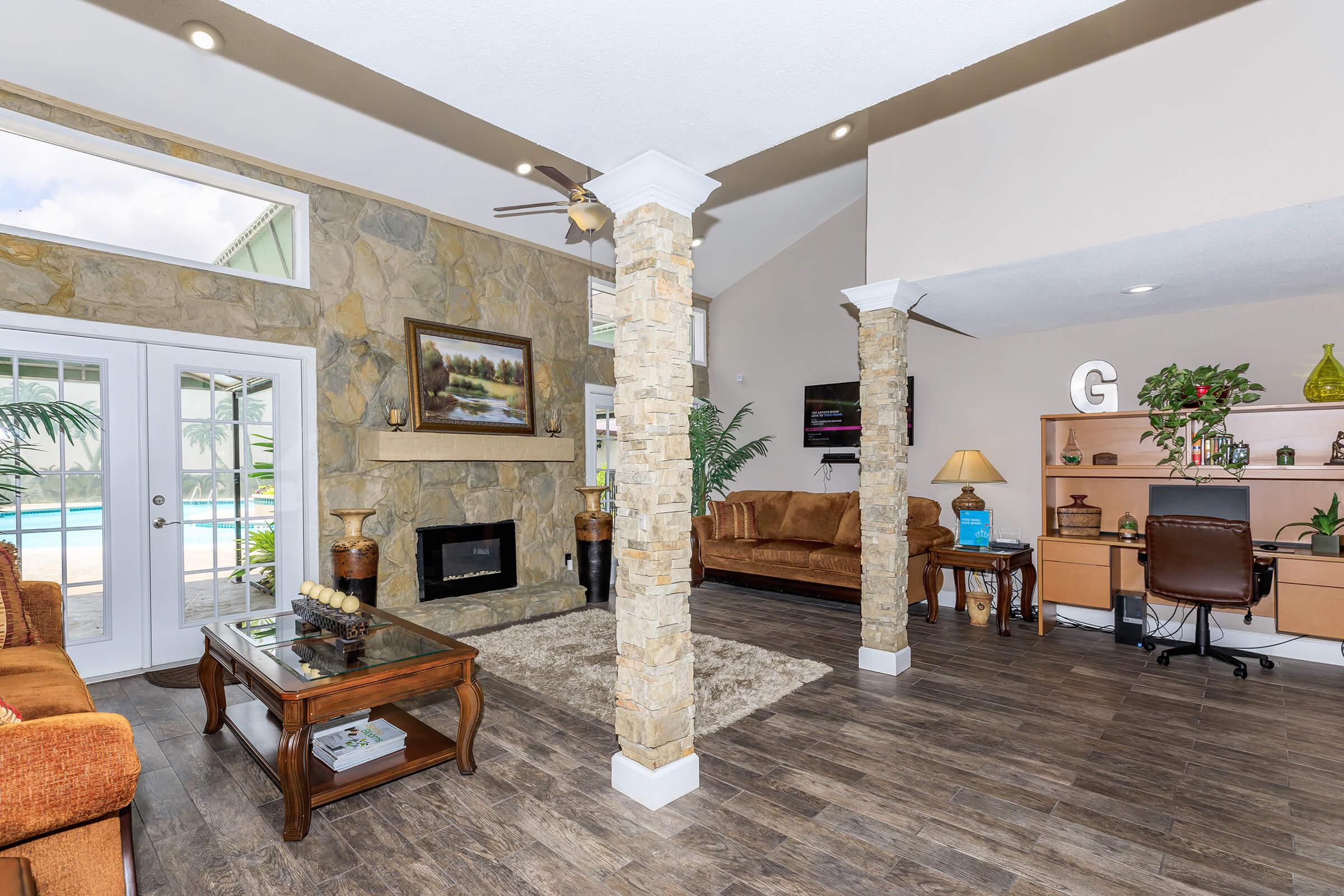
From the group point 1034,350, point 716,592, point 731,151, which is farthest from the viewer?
point 716,592

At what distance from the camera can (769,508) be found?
6.79 metres

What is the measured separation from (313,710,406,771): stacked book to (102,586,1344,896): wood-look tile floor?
0.49 feet

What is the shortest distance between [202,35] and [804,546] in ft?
18.3

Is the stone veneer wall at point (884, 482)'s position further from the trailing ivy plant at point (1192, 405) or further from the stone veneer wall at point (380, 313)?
the stone veneer wall at point (380, 313)

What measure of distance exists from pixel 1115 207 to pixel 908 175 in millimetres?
1158

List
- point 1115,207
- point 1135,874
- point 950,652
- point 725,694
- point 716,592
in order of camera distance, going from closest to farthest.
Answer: point 1135,874, point 1115,207, point 725,694, point 950,652, point 716,592

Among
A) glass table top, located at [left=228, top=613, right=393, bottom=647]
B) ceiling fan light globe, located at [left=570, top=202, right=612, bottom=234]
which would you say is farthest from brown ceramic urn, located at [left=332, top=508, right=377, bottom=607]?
ceiling fan light globe, located at [left=570, top=202, right=612, bottom=234]

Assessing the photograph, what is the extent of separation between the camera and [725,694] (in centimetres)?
357

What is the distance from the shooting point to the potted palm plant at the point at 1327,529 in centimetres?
406

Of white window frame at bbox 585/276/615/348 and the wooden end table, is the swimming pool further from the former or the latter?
the wooden end table

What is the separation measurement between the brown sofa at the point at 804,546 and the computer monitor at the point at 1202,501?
1.52 metres

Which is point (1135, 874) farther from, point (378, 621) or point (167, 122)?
point (167, 122)

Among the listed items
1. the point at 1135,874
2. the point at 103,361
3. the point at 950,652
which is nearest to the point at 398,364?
the point at 103,361

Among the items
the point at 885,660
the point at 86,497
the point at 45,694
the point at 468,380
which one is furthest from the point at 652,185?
the point at 86,497
